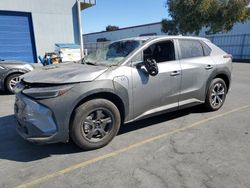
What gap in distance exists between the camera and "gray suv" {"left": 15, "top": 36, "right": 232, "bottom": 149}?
3381 mm

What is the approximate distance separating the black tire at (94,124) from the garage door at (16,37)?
1261 cm

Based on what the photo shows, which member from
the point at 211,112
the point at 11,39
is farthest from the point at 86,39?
the point at 211,112

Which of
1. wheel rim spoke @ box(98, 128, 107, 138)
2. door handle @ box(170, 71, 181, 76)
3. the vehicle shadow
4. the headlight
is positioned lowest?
the vehicle shadow

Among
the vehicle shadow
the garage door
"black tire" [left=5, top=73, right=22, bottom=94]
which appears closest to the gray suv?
the vehicle shadow

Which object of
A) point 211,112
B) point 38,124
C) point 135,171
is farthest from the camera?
point 211,112

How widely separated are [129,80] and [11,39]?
12706 mm

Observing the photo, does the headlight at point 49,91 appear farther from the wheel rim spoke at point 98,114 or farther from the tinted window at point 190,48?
the tinted window at point 190,48

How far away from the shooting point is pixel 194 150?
370 cm

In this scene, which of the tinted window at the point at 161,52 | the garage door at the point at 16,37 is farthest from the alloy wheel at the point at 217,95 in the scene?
the garage door at the point at 16,37

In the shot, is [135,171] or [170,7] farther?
[170,7]

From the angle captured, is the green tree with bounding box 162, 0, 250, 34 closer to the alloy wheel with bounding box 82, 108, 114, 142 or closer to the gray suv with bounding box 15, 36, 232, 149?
the gray suv with bounding box 15, 36, 232, 149

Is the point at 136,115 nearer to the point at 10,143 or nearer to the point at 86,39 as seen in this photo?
the point at 10,143

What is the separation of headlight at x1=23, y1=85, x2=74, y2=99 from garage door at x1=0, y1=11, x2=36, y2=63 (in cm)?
1245

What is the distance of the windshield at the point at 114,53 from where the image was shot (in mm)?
4170
